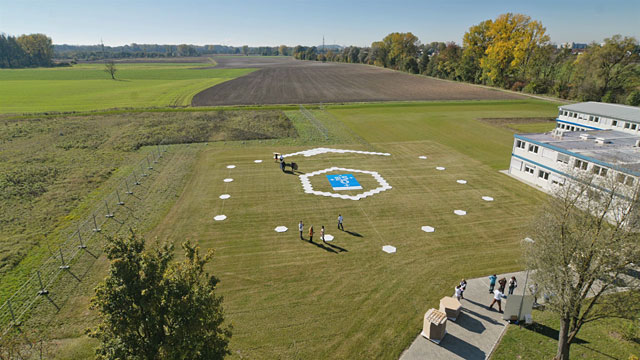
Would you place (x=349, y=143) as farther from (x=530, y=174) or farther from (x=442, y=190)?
(x=530, y=174)

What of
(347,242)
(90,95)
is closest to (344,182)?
(347,242)

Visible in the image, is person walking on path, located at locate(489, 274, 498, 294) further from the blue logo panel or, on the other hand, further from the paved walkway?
the blue logo panel

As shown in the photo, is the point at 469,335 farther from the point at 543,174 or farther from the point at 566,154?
the point at 543,174

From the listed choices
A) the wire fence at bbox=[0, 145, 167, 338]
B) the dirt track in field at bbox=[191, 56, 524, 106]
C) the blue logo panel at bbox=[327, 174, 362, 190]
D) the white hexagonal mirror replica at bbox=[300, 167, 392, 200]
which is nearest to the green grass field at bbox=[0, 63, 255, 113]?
the dirt track in field at bbox=[191, 56, 524, 106]

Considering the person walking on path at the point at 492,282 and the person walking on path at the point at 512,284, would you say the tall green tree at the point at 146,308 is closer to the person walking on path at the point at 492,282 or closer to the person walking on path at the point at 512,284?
the person walking on path at the point at 492,282

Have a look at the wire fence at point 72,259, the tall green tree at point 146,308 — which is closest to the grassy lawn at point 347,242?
the wire fence at point 72,259

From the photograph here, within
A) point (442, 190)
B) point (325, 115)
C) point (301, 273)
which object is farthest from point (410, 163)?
point (325, 115)

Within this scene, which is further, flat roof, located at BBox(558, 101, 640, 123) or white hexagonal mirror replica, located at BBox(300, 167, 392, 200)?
flat roof, located at BBox(558, 101, 640, 123)
